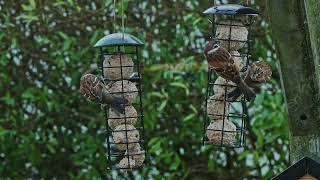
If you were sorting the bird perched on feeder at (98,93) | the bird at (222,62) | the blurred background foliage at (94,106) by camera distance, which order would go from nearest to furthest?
1. the bird at (222,62)
2. the bird perched on feeder at (98,93)
3. the blurred background foliage at (94,106)

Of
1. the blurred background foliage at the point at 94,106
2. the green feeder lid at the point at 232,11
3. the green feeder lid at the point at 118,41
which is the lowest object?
the blurred background foliage at the point at 94,106

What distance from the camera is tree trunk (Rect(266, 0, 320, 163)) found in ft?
7.77

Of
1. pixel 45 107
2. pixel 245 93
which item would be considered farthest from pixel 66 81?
pixel 245 93

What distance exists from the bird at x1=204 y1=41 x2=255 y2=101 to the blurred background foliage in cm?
176

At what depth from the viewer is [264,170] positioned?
4.51m

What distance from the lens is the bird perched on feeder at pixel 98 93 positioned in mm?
2658

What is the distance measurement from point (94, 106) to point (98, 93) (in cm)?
192

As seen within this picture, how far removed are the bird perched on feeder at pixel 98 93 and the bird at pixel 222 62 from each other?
0.41 m

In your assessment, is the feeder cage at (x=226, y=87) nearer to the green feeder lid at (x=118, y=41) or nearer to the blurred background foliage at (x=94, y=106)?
the green feeder lid at (x=118, y=41)

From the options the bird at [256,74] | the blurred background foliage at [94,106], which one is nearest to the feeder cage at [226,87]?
the bird at [256,74]

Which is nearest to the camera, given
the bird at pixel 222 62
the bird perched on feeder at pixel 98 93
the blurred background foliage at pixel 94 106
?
the bird at pixel 222 62

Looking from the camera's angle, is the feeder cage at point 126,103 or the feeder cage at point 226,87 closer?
the feeder cage at point 226,87

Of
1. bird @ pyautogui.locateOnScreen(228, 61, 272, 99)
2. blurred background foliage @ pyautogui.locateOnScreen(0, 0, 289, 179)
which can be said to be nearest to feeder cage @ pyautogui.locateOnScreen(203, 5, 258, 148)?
bird @ pyautogui.locateOnScreen(228, 61, 272, 99)

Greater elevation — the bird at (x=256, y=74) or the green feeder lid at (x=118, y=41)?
the green feeder lid at (x=118, y=41)
